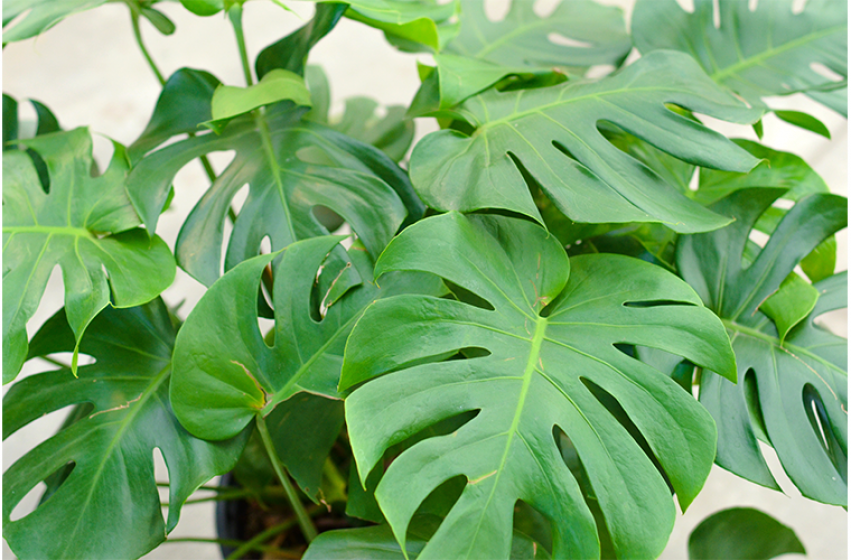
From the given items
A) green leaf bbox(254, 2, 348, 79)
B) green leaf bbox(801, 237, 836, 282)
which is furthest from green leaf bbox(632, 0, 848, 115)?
green leaf bbox(254, 2, 348, 79)

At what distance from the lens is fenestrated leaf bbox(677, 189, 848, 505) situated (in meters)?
0.59

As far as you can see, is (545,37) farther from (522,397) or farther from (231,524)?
(231,524)

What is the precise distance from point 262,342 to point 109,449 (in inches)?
7.5

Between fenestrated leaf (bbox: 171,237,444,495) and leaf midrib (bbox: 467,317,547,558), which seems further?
fenestrated leaf (bbox: 171,237,444,495)

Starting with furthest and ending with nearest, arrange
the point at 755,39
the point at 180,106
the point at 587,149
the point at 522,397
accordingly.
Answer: the point at 755,39, the point at 180,106, the point at 587,149, the point at 522,397

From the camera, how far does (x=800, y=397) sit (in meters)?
0.63

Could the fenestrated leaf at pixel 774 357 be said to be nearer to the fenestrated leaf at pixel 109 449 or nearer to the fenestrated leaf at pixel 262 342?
Result: the fenestrated leaf at pixel 262 342

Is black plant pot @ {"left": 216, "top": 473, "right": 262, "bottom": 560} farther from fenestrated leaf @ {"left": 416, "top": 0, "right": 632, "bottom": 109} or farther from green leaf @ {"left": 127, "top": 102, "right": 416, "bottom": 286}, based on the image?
fenestrated leaf @ {"left": 416, "top": 0, "right": 632, "bottom": 109}

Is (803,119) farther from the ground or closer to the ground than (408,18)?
closer to the ground

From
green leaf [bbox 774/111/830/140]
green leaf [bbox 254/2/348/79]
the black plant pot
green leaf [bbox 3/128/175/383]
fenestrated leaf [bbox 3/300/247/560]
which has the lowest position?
the black plant pot

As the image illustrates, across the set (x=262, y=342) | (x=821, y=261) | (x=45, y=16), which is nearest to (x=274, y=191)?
(x=262, y=342)

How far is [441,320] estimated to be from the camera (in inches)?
21.0

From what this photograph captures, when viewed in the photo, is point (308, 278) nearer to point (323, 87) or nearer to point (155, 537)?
point (155, 537)

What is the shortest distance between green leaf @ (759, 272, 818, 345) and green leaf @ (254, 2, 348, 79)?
592 millimetres
